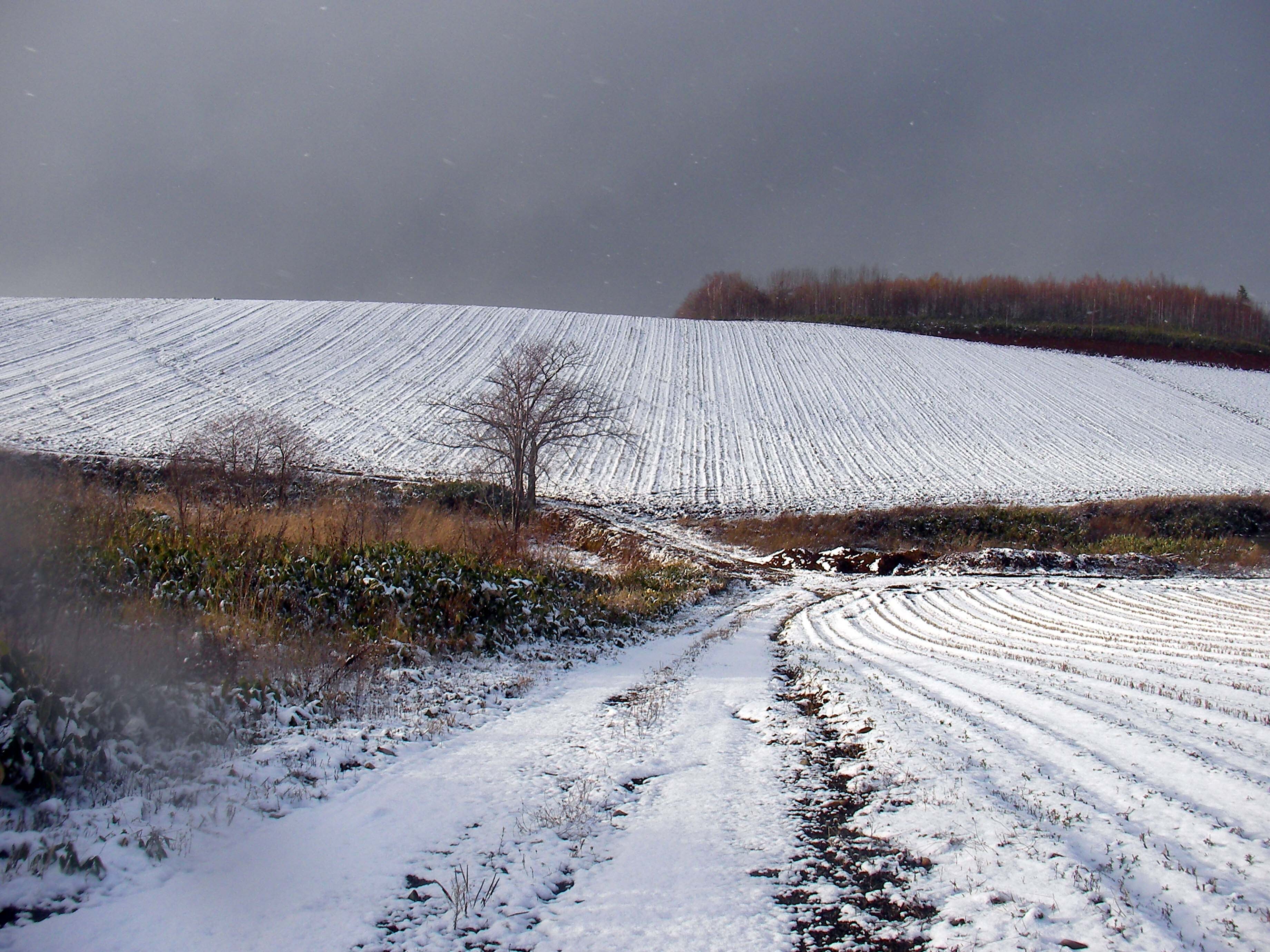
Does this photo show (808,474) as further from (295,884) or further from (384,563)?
(295,884)

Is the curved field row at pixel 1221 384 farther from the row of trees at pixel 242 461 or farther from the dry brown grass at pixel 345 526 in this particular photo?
the row of trees at pixel 242 461

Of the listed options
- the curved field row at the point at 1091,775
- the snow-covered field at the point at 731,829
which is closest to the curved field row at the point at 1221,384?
the curved field row at the point at 1091,775

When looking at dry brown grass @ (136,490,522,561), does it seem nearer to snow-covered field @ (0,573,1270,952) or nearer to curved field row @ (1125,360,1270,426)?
snow-covered field @ (0,573,1270,952)

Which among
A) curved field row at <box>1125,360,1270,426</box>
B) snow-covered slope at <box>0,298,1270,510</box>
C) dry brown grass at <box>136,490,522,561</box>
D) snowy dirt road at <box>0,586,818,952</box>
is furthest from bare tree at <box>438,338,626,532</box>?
curved field row at <box>1125,360,1270,426</box>

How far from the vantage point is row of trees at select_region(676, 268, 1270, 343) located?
3201 inches

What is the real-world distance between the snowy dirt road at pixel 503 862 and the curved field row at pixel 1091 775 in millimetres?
963

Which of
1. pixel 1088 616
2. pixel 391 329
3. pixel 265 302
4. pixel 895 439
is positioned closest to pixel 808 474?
pixel 895 439

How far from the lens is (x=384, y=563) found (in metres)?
9.55

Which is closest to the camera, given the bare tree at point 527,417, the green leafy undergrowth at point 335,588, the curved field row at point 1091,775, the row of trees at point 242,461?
the curved field row at point 1091,775

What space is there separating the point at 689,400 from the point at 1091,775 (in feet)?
137

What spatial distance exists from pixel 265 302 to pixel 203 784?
6750 centimetres

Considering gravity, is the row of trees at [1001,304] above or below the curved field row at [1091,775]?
above

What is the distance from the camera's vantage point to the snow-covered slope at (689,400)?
1304 inches

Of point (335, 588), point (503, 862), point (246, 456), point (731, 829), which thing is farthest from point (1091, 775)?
point (246, 456)
